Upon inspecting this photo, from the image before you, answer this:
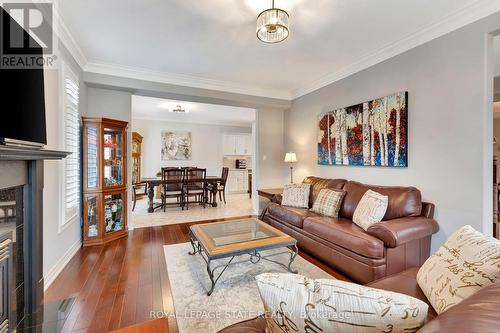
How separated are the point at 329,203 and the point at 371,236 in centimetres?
91

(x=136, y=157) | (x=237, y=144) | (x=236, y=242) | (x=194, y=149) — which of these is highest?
(x=237, y=144)

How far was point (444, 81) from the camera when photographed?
2473mm

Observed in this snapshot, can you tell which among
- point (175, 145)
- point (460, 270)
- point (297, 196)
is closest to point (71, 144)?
point (297, 196)

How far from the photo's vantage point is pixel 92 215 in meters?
3.30

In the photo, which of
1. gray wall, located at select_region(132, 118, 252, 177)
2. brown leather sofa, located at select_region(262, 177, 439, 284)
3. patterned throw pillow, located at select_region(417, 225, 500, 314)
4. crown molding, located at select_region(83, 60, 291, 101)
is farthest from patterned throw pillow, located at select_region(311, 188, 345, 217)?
gray wall, located at select_region(132, 118, 252, 177)

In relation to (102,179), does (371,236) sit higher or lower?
lower

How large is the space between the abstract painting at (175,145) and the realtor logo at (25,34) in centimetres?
519

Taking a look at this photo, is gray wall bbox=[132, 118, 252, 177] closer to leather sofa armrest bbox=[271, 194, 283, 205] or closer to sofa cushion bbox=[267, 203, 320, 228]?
leather sofa armrest bbox=[271, 194, 283, 205]

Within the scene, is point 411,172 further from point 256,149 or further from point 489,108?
point 256,149

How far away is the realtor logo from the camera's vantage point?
135 centimetres

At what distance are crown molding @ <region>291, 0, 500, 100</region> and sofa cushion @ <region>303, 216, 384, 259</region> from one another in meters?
2.23

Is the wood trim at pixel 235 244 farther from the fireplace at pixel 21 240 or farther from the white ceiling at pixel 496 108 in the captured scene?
the white ceiling at pixel 496 108

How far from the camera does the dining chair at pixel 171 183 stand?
5.38 metres

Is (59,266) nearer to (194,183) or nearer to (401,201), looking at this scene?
(194,183)
